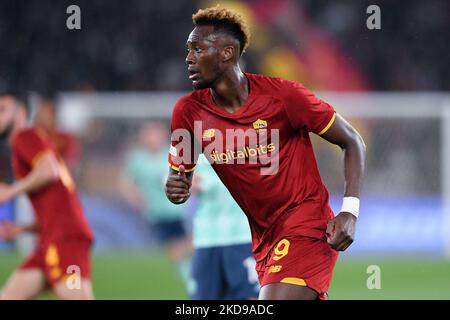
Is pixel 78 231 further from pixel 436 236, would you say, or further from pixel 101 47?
pixel 101 47

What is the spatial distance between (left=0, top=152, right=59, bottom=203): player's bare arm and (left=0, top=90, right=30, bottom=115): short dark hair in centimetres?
62

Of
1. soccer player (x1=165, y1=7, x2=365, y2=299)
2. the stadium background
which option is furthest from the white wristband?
the stadium background

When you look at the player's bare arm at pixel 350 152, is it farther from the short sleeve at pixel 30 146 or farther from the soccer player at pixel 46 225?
the short sleeve at pixel 30 146

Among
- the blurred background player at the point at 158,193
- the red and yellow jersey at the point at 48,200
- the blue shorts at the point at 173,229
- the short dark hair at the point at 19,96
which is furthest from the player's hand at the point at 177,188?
the blue shorts at the point at 173,229

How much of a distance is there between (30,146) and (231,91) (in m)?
2.24

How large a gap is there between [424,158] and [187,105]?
35.9ft

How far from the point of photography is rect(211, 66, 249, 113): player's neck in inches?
212

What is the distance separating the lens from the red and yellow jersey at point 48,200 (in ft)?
23.0

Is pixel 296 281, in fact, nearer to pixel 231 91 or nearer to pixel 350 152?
pixel 350 152

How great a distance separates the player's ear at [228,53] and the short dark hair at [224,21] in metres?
0.09

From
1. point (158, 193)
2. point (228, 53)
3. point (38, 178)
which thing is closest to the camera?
point (228, 53)

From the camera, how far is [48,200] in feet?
23.3

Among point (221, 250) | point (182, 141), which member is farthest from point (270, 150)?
point (221, 250)
